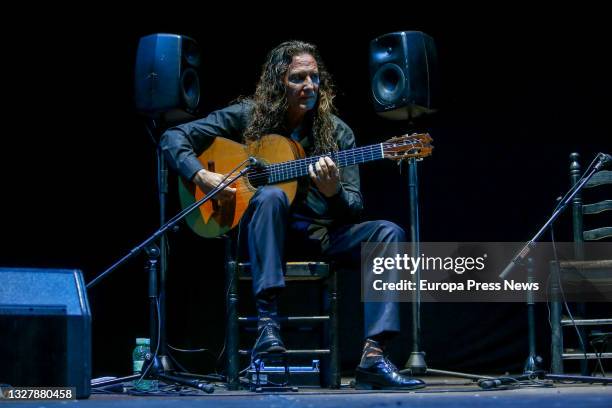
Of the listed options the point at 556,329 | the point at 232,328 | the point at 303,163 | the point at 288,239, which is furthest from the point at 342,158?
the point at 556,329

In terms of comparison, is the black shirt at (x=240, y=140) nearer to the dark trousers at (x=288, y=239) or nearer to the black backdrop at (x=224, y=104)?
the dark trousers at (x=288, y=239)

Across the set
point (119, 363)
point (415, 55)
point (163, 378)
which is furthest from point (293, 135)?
point (119, 363)

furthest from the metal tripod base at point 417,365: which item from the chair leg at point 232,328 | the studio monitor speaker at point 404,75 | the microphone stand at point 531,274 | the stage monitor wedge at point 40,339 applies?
the stage monitor wedge at point 40,339

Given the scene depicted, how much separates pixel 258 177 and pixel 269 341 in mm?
720

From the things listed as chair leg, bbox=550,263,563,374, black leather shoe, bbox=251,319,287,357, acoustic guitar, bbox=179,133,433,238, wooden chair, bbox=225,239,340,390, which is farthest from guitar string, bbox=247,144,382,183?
chair leg, bbox=550,263,563,374

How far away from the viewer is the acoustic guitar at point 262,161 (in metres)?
3.03

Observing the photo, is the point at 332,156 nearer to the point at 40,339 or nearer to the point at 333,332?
the point at 333,332

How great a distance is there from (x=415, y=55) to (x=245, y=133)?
0.90 meters

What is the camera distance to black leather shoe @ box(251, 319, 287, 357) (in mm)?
2713

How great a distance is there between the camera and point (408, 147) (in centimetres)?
302

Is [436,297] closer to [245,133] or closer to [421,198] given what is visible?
[421,198]

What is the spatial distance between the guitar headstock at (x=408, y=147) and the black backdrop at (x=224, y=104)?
1.33 meters

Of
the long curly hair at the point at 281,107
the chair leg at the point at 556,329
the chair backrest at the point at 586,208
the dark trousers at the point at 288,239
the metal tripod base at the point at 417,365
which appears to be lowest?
the metal tripod base at the point at 417,365

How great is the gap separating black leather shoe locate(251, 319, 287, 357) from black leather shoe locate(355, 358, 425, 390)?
32cm
